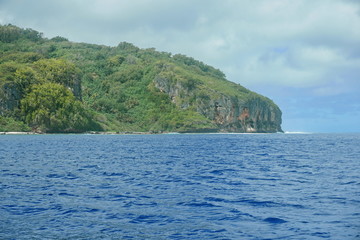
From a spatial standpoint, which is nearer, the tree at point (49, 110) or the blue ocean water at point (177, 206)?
the blue ocean water at point (177, 206)

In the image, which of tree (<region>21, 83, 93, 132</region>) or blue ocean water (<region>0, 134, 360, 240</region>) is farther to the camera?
tree (<region>21, 83, 93, 132</region>)

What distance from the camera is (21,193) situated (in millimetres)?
26062

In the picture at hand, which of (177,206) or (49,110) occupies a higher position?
(49,110)

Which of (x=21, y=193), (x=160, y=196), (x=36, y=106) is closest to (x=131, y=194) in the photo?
(x=160, y=196)

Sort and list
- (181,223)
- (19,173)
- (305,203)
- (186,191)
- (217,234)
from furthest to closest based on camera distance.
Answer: (19,173) → (186,191) → (305,203) → (181,223) → (217,234)

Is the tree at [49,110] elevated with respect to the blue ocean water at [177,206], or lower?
elevated

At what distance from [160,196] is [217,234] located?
30.2 feet

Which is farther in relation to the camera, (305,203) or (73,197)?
(73,197)

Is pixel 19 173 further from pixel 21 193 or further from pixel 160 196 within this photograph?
pixel 160 196

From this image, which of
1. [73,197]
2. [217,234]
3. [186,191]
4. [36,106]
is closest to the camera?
[217,234]

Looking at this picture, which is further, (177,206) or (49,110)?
(49,110)

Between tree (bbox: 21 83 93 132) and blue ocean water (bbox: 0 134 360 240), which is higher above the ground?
tree (bbox: 21 83 93 132)

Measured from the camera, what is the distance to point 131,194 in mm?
26172

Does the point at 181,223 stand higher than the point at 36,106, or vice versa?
the point at 36,106
